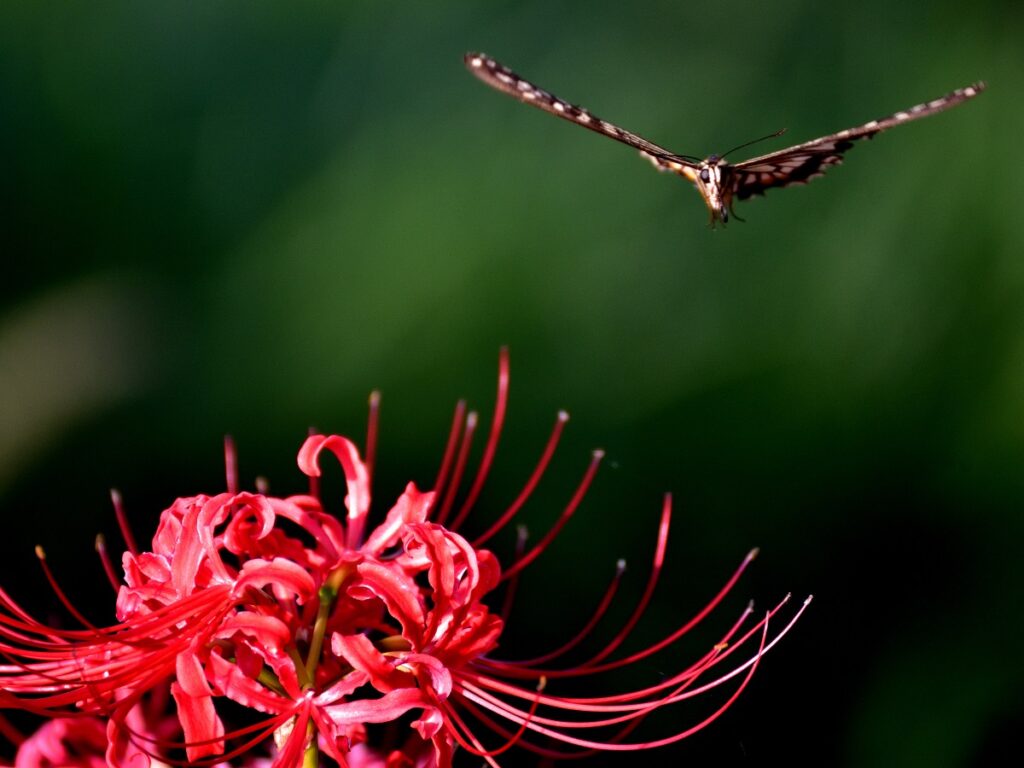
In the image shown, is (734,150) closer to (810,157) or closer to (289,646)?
(810,157)

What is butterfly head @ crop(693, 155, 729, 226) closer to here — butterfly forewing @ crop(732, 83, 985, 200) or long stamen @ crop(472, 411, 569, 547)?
butterfly forewing @ crop(732, 83, 985, 200)

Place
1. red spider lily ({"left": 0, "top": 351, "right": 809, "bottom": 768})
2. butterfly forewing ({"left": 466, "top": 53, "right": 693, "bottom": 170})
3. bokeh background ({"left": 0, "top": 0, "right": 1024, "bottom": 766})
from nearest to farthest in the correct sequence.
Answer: red spider lily ({"left": 0, "top": 351, "right": 809, "bottom": 768}), butterfly forewing ({"left": 466, "top": 53, "right": 693, "bottom": 170}), bokeh background ({"left": 0, "top": 0, "right": 1024, "bottom": 766})

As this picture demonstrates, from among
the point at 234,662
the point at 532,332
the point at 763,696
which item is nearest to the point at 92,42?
the point at 532,332

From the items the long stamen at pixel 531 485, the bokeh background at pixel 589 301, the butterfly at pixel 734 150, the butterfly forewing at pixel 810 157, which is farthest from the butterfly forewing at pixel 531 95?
the bokeh background at pixel 589 301

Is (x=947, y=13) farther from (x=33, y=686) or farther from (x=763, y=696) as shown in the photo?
(x=33, y=686)

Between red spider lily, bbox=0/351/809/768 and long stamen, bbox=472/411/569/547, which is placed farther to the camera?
long stamen, bbox=472/411/569/547

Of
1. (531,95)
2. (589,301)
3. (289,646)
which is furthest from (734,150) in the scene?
(589,301)

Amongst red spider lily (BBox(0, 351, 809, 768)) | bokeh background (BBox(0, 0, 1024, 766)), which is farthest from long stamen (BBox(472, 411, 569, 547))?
bokeh background (BBox(0, 0, 1024, 766))

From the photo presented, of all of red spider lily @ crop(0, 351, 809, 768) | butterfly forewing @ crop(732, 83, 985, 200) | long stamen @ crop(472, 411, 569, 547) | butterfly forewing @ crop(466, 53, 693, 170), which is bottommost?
red spider lily @ crop(0, 351, 809, 768)
